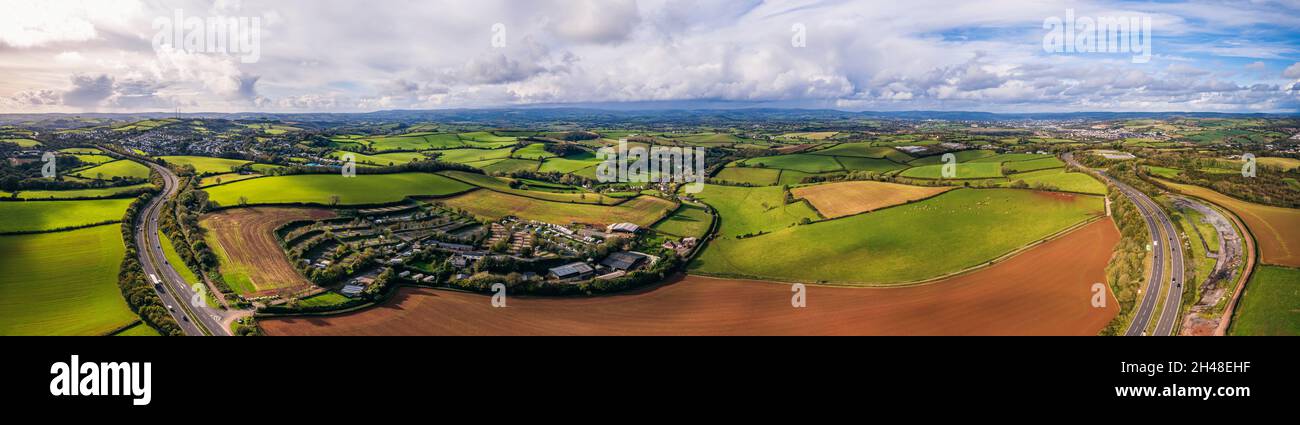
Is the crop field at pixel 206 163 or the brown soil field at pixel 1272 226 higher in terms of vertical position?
the crop field at pixel 206 163

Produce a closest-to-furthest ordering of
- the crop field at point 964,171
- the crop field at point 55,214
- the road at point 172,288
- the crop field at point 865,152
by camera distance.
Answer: the road at point 172,288, the crop field at point 55,214, the crop field at point 964,171, the crop field at point 865,152

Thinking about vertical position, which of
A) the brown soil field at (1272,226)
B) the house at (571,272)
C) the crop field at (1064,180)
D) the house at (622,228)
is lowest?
the house at (571,272)

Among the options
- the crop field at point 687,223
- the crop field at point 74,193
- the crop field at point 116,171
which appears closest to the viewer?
the crop field at point 687,223

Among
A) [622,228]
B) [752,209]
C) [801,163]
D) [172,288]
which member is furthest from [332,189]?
[801,163]

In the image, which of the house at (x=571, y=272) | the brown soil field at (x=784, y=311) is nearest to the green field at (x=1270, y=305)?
the brown soil field at (x=784, y=311)

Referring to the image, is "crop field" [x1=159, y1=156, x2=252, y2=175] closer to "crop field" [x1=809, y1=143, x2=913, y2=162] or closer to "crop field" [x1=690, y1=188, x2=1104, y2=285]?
"crop field" [x1=690, y1=188, x2=1104, y2=285]

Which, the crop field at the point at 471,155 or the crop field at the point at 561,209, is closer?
the crop field at the point at 561,209

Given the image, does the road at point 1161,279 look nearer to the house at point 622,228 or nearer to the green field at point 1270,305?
the green field at point 1270,305

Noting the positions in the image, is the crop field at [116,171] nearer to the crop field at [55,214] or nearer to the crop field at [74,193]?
the crop field at [74,193]
